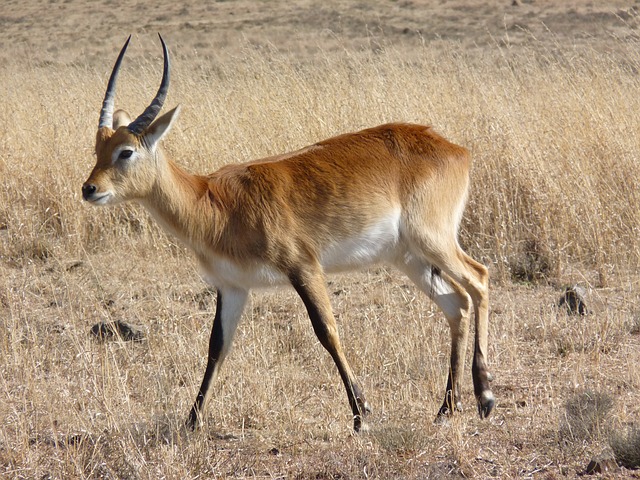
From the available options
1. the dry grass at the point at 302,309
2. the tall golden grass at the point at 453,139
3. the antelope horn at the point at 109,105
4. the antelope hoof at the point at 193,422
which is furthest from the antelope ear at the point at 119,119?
the tall golden grass at the point at 453,139

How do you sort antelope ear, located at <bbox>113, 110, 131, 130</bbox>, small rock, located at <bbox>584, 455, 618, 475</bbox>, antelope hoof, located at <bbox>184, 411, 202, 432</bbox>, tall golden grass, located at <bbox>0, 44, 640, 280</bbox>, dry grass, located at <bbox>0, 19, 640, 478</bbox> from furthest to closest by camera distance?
1. tall golden grass, located at <bbox>0, 44, 640, 280</bbox>
2. antelope ear, located at <bbox>113, 110, 131, 130</bbox>
3. antelope hoof, located at <bbox>184, 411, 202, 432</bbox>
4. dry grass, located at <bbox>0, 19, 640, 478</bbox>
5. small rock, located at <bbox>584, 455, 618, 475</bbox>

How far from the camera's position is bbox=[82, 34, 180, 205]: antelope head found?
5.56 metres

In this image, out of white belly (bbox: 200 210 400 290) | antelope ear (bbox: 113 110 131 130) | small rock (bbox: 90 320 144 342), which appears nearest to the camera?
white belly (bbox: 200 210 400 290)

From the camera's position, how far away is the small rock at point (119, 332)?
6.99m

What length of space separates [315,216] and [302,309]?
6.41ft

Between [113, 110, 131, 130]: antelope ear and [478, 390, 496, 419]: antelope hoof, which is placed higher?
[113, 110, 131, 130]: antelope ear

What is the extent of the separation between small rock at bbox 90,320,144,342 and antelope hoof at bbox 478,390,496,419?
2563mm

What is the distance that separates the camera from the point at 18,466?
16.2 feet

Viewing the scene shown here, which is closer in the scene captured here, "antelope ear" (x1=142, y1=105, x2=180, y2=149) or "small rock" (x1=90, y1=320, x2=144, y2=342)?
"antelope ear" (x1=142, y1=105, x2=180, y2=149)

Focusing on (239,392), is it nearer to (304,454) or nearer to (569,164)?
(304,454)

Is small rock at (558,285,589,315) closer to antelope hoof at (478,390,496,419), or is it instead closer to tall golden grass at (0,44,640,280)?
tall golden grass at (0,44,640,280)

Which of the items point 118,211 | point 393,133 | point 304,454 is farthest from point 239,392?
point 118,211

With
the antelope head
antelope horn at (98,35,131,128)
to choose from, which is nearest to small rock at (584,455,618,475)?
the antelope head

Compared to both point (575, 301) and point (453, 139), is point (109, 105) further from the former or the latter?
→ point (453, 139)
